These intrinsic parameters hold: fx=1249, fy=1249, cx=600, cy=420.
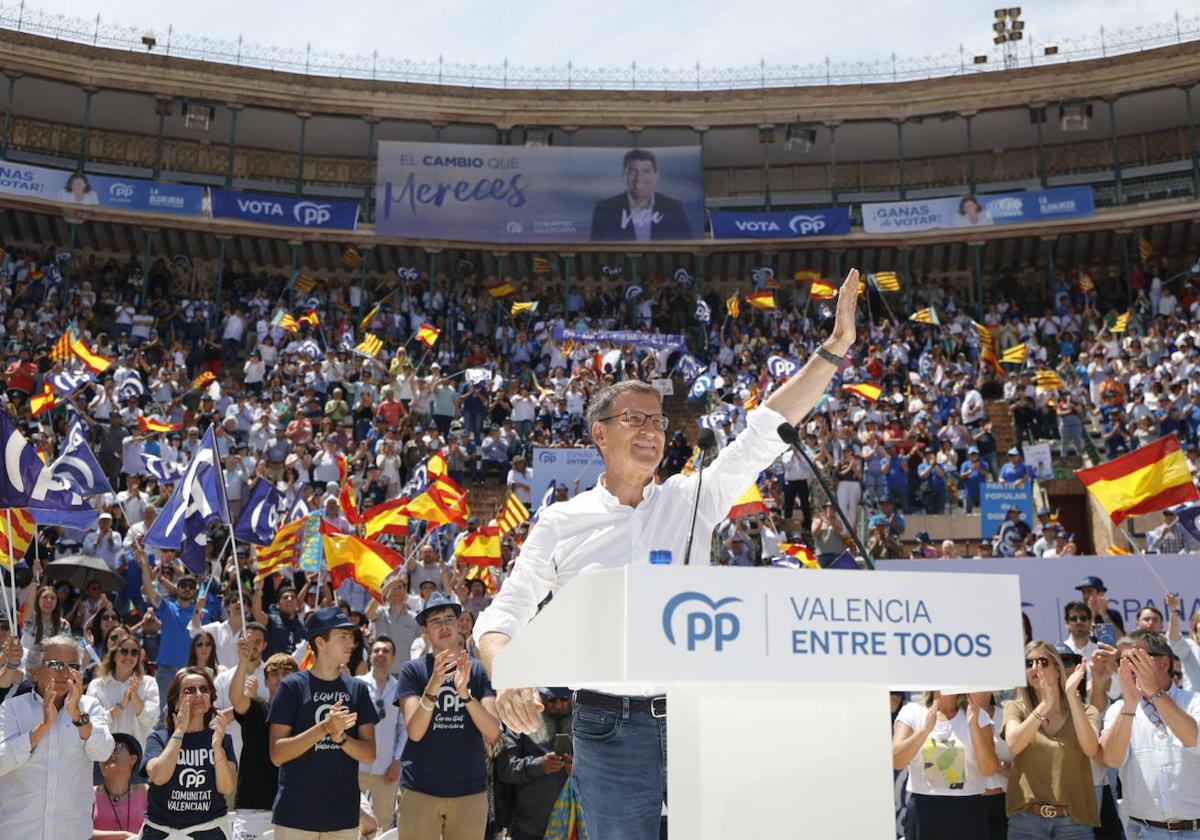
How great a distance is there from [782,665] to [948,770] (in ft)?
15.2

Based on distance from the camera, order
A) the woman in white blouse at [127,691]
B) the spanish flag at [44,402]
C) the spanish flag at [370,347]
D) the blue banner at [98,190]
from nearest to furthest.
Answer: the woman in white blouse at [127,691] < the spanish flag at [44,402] < the spanish flag at [370,347] < the blue banner at [98,190]

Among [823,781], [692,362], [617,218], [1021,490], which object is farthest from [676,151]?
[823,781]

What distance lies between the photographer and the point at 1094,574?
1133 cm

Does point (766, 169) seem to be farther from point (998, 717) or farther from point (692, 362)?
point (998, 717)

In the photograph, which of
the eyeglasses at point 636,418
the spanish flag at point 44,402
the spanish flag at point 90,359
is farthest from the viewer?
the spanish flag at point 90,359

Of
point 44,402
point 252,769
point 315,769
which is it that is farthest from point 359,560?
point 44,402

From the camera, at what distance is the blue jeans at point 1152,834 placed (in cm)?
623

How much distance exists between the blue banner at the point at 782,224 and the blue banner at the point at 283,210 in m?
9.29

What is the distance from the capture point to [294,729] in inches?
271

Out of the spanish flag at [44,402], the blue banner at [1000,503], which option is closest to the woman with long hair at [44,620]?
the spanish flag at [44,402]

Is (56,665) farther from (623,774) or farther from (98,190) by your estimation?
(98,190)

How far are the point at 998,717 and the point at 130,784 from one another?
5.61m

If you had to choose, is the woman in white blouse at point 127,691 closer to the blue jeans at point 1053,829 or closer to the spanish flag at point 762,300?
the blue jeans at point 1053,829

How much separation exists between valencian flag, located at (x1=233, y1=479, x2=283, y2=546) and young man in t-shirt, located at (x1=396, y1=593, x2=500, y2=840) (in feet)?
23.3
